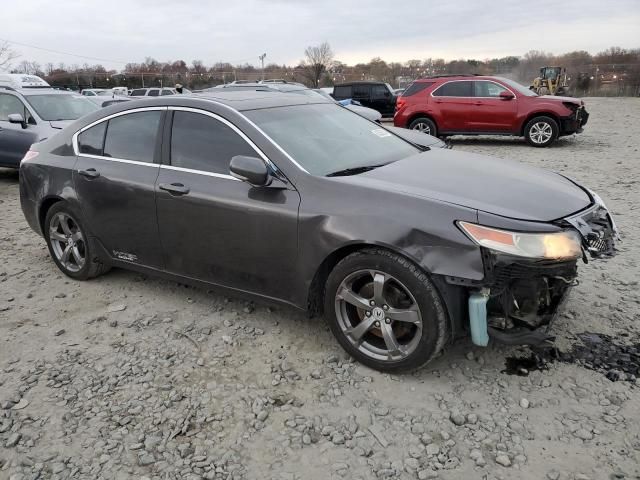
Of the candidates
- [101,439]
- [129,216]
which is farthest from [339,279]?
[129,216]

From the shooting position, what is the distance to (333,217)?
3000 millimetres

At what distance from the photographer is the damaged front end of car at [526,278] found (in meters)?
2.64

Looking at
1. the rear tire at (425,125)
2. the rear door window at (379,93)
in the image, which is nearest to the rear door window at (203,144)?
the rear tire at (425,125)

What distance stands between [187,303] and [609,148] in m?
11.3

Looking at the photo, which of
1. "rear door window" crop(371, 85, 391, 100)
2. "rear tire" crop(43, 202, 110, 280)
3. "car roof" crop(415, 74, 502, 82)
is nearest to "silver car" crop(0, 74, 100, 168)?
"rear tire" crop(43, 202, 110, 280)

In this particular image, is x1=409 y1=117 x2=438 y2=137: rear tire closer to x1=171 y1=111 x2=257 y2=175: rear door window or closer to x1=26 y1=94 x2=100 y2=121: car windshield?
x1=26 y1=94 x2=100 y2=121: car windshield

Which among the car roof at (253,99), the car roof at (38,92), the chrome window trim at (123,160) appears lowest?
the chrome window trim at (123,160)

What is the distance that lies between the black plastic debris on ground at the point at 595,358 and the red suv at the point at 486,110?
9982 mm

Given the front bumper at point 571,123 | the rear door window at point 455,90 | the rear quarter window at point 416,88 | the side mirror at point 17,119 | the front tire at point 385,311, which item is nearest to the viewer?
the front tire at point 385,311

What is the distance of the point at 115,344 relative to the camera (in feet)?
11.6

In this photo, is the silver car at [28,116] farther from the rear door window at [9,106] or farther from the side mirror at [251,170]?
the side mirror at [251,170]

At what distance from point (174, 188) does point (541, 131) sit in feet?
35.6

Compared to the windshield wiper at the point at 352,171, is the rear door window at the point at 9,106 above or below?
above

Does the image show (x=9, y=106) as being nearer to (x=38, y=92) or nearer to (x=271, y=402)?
(x=38, y=92)
